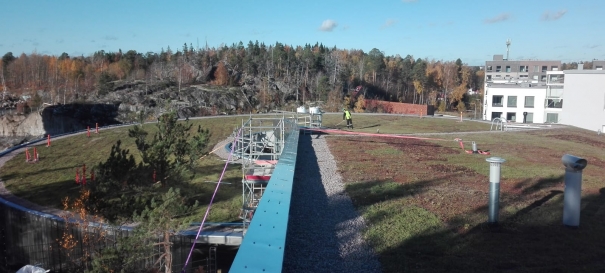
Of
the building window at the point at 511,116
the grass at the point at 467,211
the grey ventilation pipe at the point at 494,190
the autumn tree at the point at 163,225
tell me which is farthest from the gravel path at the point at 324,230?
the building window at the point at 511,116

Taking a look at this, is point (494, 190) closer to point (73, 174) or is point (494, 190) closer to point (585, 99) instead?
point (73, 174)

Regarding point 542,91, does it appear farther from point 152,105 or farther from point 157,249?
point 157,249

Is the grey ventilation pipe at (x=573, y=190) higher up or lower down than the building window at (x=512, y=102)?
lower down

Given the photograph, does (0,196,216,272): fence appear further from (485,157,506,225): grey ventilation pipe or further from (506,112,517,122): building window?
(506,112,517,122): building window

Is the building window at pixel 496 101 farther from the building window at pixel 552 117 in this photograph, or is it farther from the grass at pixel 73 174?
the grass at pixel 73 174

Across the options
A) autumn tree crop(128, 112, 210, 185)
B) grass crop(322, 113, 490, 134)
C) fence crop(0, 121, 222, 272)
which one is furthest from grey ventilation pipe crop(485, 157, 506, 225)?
grass crop(322, 113, 490, 134)

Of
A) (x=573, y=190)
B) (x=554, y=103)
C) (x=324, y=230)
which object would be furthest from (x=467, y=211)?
(x=554, y=103)

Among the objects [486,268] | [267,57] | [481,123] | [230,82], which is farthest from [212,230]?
→ [267,57]
